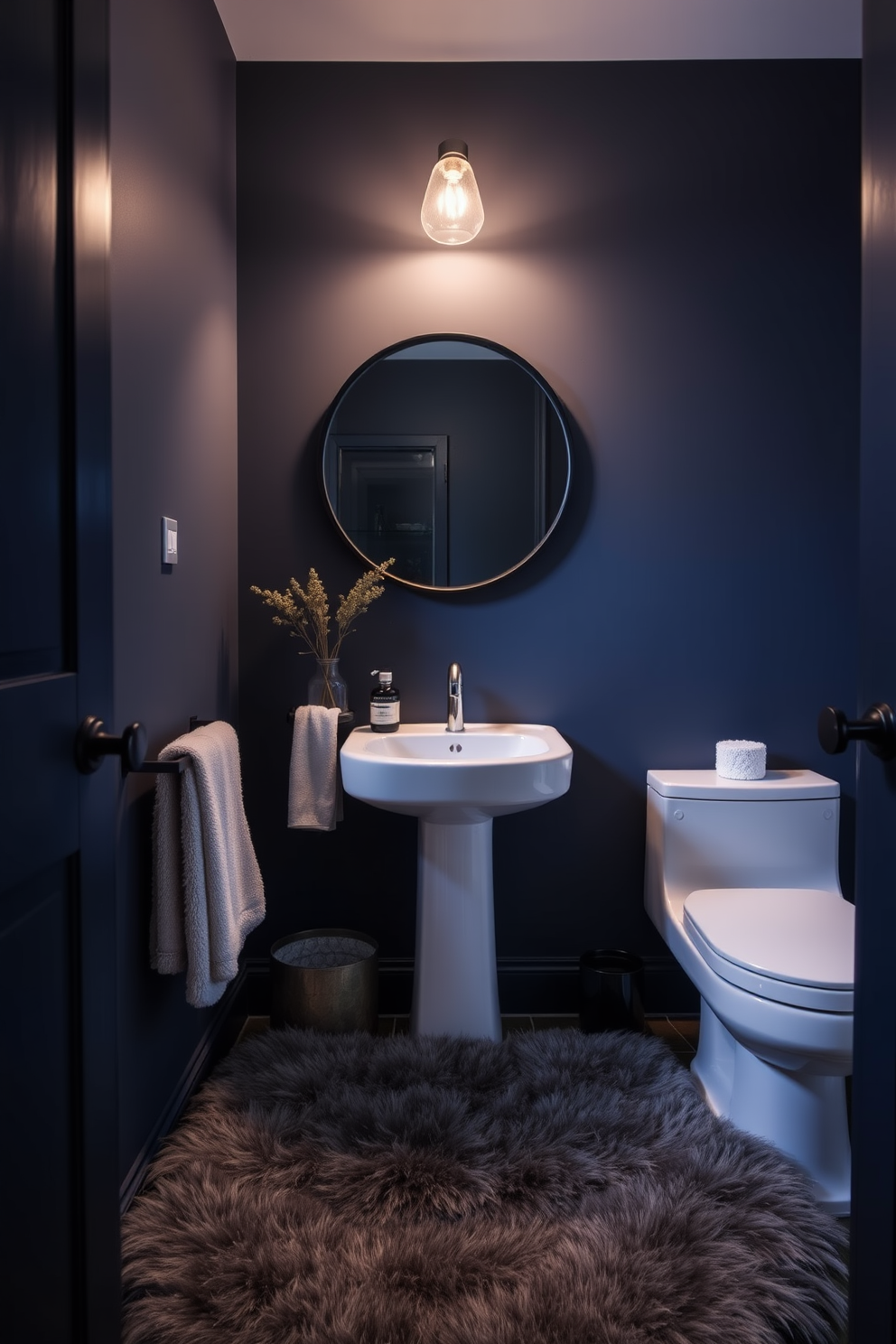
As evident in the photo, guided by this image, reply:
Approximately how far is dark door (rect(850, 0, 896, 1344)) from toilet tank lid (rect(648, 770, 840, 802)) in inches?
49.3

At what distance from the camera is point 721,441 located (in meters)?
2.36

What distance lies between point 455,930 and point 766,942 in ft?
2.34

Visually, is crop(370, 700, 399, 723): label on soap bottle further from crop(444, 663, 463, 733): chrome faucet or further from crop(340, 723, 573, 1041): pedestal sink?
crop(444, 663, 463, 733): chrome faucet

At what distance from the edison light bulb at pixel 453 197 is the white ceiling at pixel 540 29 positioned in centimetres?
30

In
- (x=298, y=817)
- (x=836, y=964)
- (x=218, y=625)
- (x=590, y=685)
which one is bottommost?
(x=836, y=964)

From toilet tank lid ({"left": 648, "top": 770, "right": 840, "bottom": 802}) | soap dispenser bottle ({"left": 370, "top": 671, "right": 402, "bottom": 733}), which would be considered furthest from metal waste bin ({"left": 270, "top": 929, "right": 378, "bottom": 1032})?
toilet tank lid ({"left": 648, "top": 770, "right": 840, "bottom": 802})

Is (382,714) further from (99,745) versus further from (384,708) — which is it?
(99,745)

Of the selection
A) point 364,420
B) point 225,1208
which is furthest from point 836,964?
point 364,420

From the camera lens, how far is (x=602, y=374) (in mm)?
2355

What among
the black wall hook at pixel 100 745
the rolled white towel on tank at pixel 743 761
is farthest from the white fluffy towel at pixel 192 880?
the rolled white towel on tank at pixel 743 761

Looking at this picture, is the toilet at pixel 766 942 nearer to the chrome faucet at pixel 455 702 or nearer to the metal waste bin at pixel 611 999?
the metal waste bin at pixel 611 999

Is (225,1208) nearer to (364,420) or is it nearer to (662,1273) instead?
(662,1273)

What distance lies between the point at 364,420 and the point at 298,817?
1.05 meters

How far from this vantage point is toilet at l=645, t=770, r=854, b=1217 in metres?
1.60
